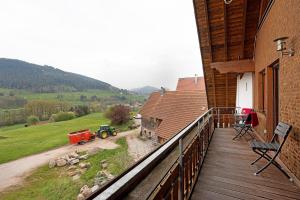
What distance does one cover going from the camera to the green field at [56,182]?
10.1 metres

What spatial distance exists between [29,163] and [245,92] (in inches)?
659

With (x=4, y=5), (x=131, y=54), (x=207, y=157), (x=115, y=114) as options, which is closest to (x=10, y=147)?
(x=115, y=114)

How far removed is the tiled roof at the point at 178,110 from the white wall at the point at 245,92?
3.36 meters

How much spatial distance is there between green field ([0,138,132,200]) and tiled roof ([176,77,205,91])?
1548 centimetres

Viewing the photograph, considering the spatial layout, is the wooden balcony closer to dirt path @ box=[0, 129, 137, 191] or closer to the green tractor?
dirt path @ box=[0, 129, 137, 191]

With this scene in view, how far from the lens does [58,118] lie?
40375 mm

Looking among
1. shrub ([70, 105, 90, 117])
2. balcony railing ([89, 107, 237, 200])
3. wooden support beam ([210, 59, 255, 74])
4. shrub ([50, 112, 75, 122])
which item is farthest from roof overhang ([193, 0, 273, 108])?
shrub ([70, 105, 90, 117])

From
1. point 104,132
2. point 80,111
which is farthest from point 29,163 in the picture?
point 80,111

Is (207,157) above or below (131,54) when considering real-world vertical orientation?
below

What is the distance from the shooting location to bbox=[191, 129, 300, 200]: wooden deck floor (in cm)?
263

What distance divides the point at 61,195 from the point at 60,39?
234ft

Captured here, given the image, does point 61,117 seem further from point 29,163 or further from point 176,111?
point 176,111

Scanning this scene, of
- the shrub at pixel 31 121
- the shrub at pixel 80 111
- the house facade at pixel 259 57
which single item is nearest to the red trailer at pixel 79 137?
the house facade at pixel 259 57

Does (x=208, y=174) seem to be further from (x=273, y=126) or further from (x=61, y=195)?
(x=61, y=195)
